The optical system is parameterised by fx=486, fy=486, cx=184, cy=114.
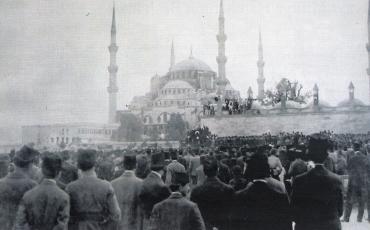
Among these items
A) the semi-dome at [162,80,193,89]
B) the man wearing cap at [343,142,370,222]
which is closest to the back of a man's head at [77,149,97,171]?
the man wearing cap at [343,142,370,222]

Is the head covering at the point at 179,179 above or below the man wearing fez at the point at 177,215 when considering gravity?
above

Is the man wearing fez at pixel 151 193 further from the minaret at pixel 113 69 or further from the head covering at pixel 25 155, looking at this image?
the minaret at pixel 113 69

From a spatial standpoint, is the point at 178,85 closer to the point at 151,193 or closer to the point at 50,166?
the point at 151,193

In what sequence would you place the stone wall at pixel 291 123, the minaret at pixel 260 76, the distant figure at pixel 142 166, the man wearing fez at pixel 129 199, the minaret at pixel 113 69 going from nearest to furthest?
the man wearing fez at pixel 129 199 < the distant figure at pixel 142 166 < the stone wall at pixel 291 123 < the minaret at pixel 113 69 < the minaret at pixel 260 76

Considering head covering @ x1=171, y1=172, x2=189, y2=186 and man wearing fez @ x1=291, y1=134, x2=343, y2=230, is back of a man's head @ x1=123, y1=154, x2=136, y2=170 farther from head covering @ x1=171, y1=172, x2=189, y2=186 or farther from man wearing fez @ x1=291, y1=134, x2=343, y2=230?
man wearing fez @ x1=291, y1=134, x2=343, y2=230

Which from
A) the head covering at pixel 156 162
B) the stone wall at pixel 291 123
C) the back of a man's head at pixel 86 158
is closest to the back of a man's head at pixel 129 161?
the head covering at pixel 156 162

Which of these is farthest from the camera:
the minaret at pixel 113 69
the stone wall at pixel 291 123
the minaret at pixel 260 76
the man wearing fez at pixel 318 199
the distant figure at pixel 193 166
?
the minaret at pixel 260 76
